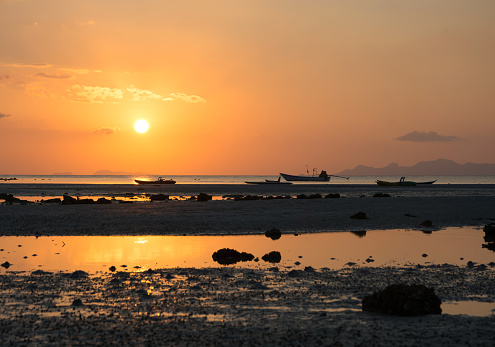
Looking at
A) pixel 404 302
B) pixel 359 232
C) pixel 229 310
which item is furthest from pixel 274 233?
pixel 404 302

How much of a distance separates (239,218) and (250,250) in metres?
17.0

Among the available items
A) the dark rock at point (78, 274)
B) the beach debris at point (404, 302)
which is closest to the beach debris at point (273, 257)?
the dark rock at point (78, 274)

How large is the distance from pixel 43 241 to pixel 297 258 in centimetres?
1620

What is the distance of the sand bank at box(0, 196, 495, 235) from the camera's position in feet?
125

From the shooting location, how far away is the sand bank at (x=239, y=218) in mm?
38250

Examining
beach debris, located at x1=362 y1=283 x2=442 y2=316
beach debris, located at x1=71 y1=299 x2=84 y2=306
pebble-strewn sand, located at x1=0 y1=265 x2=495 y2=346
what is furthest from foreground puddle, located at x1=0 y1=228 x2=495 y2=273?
beach debris, located at x1=362 y1=283 x2=442 y2=316

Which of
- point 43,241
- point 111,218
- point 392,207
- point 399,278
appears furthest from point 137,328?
point 392,207

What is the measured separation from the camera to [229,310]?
14.6 meters

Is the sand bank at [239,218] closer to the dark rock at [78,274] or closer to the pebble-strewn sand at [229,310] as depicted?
the dark rock at [78,274]

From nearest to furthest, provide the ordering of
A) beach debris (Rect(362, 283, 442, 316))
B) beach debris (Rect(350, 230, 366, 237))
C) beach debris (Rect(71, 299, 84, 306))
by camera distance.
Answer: beach debris (Rect(362, 283, 442, 316)) → beach debris (Rect(71, 299, 84, 306)) → beach debris (Rect(350, 230, 366, 237))

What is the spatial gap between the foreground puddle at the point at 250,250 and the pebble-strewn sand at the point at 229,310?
240cm

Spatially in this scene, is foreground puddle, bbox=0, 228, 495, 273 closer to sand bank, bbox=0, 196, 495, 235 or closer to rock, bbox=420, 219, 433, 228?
sand bank, bbox=0, 196, 495, 235

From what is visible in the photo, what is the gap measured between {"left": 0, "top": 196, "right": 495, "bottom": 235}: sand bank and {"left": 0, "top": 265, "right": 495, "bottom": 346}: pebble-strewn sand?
17931mm

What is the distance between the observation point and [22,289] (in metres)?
17.3
